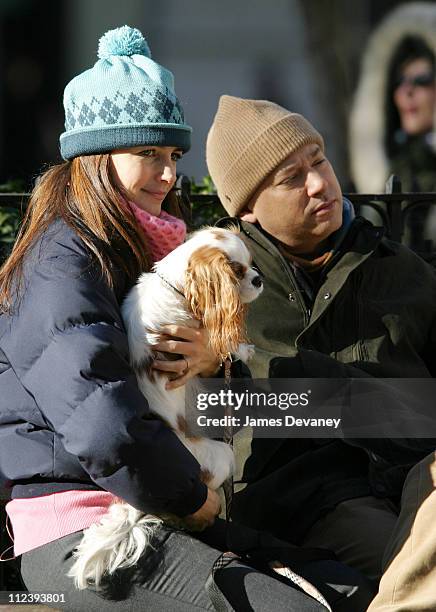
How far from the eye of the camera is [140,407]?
8.87 feet

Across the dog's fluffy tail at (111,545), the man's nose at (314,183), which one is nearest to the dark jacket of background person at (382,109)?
the man's nose at (314,183)

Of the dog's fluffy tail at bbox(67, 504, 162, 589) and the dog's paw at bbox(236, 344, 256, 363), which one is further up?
the dog's paw at bbox(236, 344, 256, 363)

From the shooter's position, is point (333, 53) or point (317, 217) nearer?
point (317, 217)

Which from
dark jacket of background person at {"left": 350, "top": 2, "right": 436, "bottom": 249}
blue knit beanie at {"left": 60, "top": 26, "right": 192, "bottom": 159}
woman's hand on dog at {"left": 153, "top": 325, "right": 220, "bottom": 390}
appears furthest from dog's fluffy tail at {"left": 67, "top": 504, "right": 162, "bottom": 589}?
dark jacket of background person at {"left": 350, "top": 2, "right": 436, "bottom": 249}

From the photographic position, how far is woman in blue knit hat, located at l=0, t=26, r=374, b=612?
8.79 feet

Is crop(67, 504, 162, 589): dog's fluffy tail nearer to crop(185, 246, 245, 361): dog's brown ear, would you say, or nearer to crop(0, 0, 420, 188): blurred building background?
crop(185, 246, 245, 361): dog's brown ear

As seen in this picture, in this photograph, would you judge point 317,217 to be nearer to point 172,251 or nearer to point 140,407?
point 172,251

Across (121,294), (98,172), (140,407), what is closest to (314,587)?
(140,407)

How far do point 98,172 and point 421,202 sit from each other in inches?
72.0

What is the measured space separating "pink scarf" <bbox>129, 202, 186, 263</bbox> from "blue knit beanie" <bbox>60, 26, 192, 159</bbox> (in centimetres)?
21

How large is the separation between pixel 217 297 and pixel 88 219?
442 millimetres

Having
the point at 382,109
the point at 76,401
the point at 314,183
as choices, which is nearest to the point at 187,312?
the point at 76,401

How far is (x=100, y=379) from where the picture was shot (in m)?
2.67

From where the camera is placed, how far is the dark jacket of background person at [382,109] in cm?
945
